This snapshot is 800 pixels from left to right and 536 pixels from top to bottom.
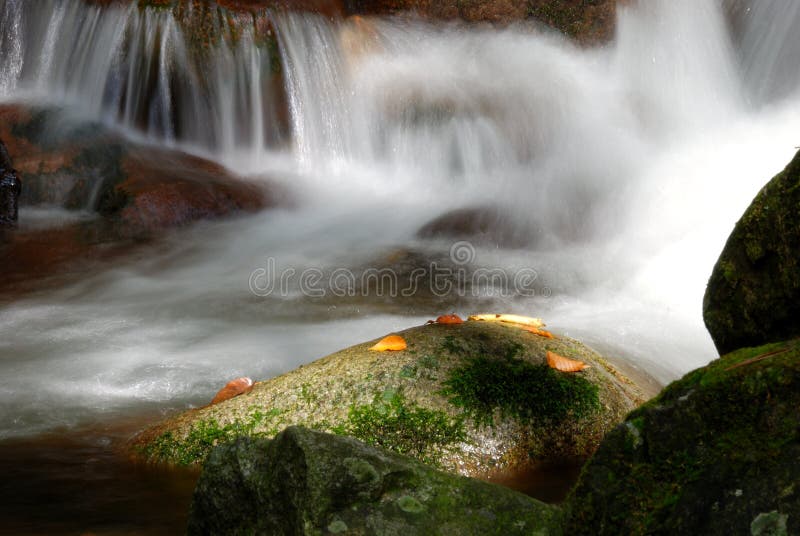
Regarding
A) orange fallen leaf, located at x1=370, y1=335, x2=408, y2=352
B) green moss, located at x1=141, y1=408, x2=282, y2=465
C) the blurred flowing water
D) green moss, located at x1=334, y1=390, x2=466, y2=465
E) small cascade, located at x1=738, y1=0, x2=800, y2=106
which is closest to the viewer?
green moss, located at x1=334, y1=390, x2=466, y2=465

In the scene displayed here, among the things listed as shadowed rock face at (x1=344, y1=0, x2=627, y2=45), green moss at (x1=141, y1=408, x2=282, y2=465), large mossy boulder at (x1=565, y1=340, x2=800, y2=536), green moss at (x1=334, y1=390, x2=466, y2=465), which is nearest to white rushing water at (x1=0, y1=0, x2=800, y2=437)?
shadowed rock face at (x1=344, y1=0, x2=627, y2=45)

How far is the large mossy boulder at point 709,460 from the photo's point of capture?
1453 millimetres

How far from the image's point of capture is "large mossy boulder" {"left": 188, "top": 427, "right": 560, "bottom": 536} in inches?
74.4

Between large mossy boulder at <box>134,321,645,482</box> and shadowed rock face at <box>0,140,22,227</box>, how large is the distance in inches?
259

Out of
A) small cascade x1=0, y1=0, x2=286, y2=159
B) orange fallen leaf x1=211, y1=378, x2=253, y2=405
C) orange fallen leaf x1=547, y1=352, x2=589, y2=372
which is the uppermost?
small cascade x1=0, y1=0, x2=286, y2=159

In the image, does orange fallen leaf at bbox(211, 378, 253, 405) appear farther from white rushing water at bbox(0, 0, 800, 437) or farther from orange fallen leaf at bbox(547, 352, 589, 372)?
white rushing water at bbox(0, 0, 800, 437)

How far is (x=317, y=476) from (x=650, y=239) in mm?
7921

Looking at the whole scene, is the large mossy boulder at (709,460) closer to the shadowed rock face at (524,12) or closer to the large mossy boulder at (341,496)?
the large mossy boulder at (341,496)

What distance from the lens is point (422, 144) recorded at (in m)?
12.8

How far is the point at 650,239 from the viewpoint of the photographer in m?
9.05

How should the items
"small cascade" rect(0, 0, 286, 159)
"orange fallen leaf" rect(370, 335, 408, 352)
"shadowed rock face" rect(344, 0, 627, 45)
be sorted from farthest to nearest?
"shadowed rock face" rect(344, 0, 627, 45)
"small cascade" rect(0, 0, 286, 159)
"orange fallen leaf" rect(370, 335, 408, 352)

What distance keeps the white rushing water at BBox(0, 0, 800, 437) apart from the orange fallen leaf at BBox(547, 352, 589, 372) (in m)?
2.07

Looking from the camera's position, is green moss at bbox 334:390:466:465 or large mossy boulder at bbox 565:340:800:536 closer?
large mossy boulder at bbox 565:340:800:536

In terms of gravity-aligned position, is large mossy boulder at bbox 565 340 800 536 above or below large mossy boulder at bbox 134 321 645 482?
A: above
